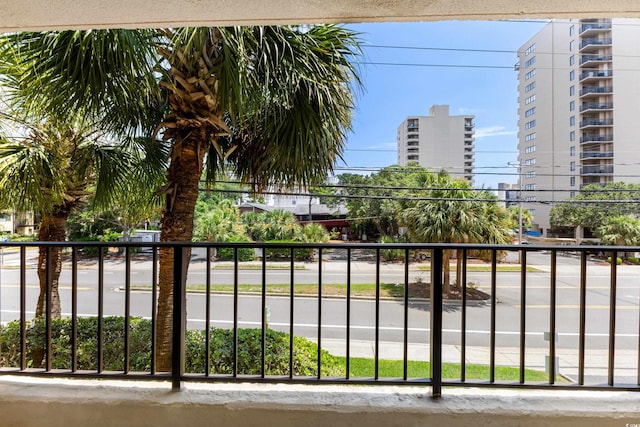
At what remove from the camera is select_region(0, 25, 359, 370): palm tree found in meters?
1.87

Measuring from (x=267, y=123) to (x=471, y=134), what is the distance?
343 inches

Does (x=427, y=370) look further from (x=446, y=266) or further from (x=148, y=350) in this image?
(x=148, y=350)

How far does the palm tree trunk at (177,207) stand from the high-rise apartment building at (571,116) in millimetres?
6736

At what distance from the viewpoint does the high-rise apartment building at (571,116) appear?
23.0 feet

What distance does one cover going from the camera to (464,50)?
7.28 meters

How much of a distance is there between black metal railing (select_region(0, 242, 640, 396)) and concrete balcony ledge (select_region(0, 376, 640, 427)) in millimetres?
54

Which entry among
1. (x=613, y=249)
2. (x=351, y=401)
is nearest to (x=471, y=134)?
(x=613, y=249)

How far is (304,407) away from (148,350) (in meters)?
2.59

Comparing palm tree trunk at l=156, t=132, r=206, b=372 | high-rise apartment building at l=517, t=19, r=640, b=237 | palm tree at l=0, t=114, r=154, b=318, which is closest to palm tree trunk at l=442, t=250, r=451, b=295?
palm tree trunk at l=156, t=132, r=206, b=372

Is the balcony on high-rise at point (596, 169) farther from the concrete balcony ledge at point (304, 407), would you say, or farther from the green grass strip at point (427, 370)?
the concrete balcony ledge at point (304, 407)

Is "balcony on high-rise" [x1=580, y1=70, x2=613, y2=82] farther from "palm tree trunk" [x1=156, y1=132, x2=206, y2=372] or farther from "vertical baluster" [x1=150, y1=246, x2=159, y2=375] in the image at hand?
"vertical baluster" [x1=150, y1=246, x2=159, y2=375]

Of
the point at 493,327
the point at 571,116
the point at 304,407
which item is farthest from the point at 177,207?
the point at 571,116

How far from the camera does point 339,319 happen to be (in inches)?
323

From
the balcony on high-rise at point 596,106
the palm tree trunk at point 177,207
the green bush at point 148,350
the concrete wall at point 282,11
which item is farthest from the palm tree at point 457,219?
the concrete wall at point 282,11
